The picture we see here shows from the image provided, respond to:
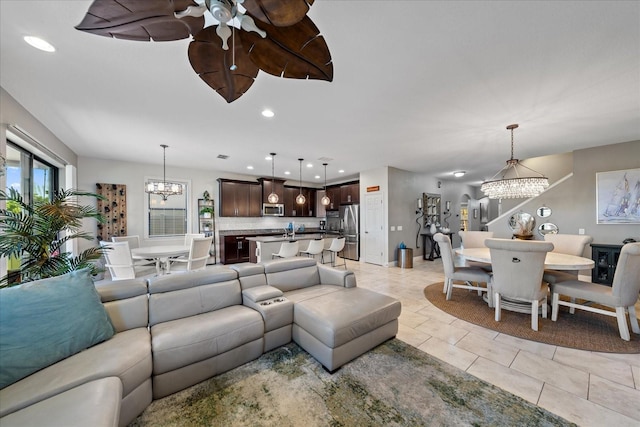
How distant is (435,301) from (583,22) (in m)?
3.36

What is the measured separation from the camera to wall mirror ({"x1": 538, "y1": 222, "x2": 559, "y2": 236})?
4921 millimetres

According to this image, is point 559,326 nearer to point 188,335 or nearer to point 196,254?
point 188,335

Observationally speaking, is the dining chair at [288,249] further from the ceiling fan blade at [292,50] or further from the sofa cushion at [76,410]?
the ceiling fan blade at [292,50]

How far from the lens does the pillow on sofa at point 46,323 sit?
49.1 inches

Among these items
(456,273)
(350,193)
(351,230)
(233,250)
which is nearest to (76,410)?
(456,273)

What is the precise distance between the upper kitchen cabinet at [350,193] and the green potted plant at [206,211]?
3.99 m

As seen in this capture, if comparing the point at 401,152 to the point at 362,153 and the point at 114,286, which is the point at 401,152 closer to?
the point at 362,153

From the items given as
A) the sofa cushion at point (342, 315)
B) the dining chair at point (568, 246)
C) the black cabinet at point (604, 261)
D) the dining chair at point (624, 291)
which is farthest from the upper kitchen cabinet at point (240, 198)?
the black cabinet at point (604, 261)

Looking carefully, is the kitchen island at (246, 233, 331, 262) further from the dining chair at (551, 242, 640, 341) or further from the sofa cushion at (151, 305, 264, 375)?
the dining chair at (551, 242, 640, 341)

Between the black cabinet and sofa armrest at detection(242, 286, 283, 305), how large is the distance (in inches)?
229

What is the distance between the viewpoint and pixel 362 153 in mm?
4863

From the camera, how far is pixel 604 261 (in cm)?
422

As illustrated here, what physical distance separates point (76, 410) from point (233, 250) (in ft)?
18.5

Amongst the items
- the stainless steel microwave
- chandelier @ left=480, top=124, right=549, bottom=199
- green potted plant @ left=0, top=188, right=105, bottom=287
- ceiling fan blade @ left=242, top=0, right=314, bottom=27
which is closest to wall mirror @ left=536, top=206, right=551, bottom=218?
chandelier @ left=480, top=124, right=549, bottom=199
